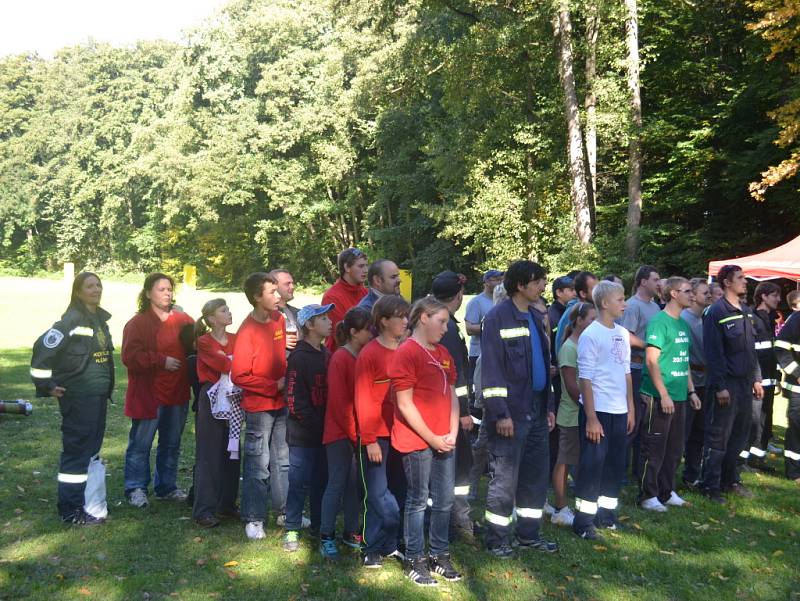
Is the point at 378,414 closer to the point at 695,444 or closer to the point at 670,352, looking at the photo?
the point at 670,352

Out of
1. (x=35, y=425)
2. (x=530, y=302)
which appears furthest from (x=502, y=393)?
(x=35, y=425)

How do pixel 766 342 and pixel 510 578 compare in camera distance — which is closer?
pixel 510 578

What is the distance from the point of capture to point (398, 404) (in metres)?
4.98

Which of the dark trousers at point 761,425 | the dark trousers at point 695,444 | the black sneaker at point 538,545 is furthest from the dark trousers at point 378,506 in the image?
the dark trousers at point 761,425

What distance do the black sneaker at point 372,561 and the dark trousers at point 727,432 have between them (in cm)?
371

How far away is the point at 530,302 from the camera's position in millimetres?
5840

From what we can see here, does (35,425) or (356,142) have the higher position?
(356,142)

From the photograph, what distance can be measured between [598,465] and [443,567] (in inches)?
61.1

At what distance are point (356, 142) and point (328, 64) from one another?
6.26 metres

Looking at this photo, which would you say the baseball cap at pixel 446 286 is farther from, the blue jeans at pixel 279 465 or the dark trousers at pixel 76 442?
the dark trousers at pixel 76 442

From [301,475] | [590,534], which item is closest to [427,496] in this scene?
[301,475]

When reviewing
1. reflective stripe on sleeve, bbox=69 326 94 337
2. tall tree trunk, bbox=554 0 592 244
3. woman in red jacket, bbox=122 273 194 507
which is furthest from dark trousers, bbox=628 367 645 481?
tall tree trunk, bbox=554 0 592 244

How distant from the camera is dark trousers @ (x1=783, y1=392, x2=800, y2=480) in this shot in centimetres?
820

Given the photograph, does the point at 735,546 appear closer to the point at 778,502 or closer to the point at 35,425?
the point at 778,502
